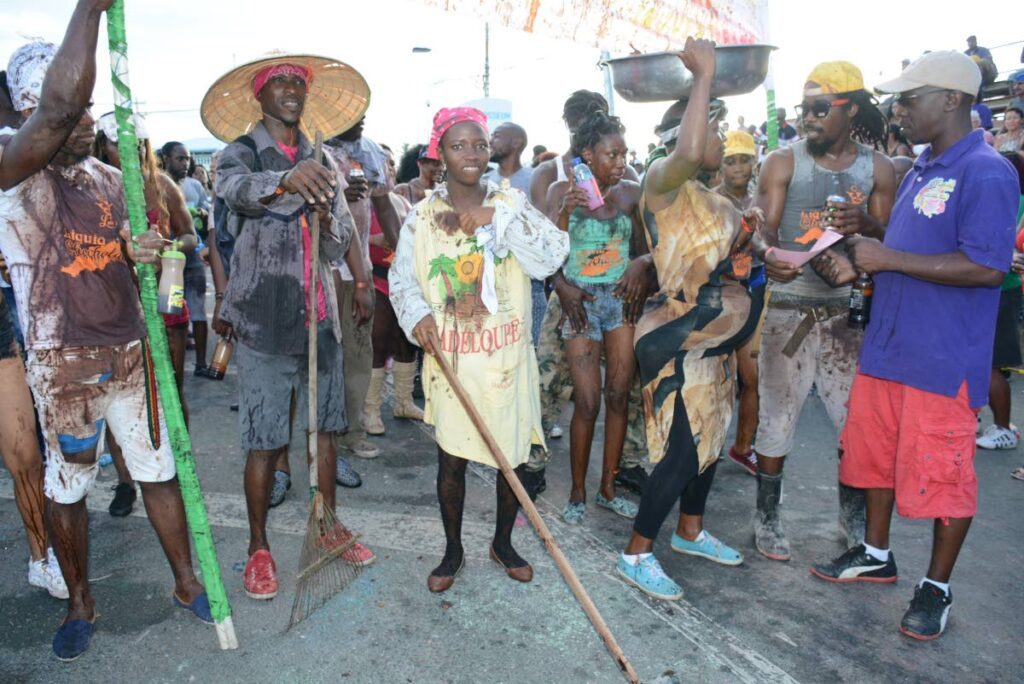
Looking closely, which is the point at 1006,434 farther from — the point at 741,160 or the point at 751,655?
the point at 751,655

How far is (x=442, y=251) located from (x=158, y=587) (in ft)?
6.81

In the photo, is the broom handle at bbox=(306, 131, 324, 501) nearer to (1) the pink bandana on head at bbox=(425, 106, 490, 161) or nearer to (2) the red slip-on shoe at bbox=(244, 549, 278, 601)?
(2) the red slip-on shoe at bbox=(244, 549, 278, 601)

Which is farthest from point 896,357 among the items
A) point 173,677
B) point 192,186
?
point 192,186

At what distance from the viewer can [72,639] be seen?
301cm

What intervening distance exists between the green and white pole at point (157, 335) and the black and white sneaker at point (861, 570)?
9.09 ft

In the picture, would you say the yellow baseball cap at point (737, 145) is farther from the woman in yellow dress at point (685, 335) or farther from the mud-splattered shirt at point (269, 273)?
the mud-splattered shirt at point (269, 273)

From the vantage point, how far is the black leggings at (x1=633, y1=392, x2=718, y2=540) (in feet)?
11.3

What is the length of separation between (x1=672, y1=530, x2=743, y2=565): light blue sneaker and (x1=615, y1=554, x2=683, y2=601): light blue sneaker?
1.00 feet

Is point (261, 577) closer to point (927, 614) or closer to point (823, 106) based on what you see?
point (927, 614)

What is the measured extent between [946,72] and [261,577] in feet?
12.3

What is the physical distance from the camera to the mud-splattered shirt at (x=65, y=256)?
287 cm

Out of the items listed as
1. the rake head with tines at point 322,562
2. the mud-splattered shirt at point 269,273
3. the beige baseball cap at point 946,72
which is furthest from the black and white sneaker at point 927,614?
the mud-splattered shirt at point 269,273

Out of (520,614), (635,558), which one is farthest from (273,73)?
(635,558)

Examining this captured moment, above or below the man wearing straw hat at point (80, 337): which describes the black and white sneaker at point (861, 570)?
below
